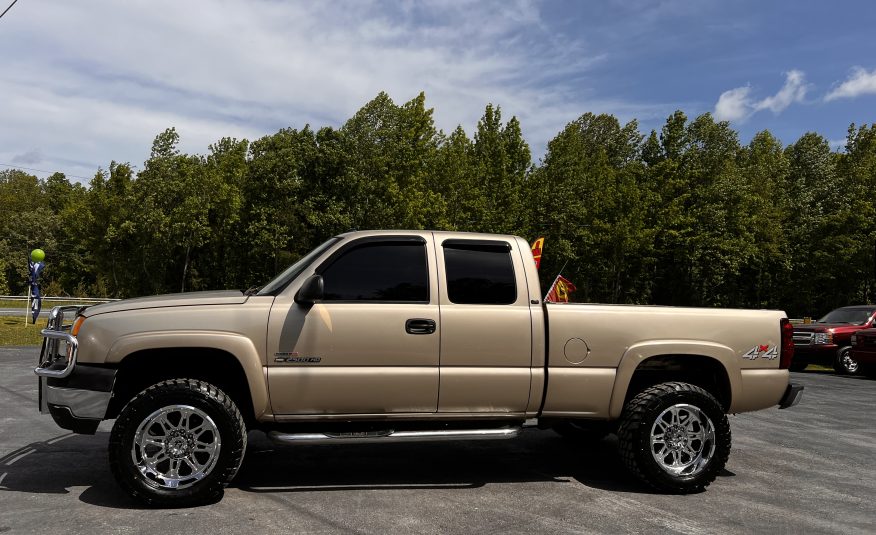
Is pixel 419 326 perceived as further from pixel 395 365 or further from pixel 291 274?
pixel 291 274

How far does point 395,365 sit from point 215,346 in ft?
4.30

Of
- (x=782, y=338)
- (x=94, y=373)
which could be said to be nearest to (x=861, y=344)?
(x=782, y=338)

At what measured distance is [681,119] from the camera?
148 ft

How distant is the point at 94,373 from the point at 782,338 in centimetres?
543

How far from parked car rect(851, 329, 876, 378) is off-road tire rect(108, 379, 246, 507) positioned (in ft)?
50.5

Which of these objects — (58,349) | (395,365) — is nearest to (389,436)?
(395,365)

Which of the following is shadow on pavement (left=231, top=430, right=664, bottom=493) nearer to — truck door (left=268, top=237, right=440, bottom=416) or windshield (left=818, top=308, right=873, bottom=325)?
truck door (left=268, top=237, right=440, bottom=416)

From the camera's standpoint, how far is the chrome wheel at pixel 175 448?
4.80 meters

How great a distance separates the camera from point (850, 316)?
17594 millimetres

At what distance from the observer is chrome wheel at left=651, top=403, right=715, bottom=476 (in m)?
5.51

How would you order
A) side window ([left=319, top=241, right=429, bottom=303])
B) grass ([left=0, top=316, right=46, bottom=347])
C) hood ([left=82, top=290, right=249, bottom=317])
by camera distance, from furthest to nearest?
grass ([left=0, top=316, right=46, bottom=347]) → side window ([left=319, top=241, right=429, bottom=303]) → hood ([left=82, top=290, right=249, bottom=317])

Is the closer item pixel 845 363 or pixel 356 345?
pixel 356 345

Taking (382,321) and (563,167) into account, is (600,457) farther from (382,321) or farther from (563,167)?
(563,167)

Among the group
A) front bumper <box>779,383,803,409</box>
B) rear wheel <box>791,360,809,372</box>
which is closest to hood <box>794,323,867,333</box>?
rear wheel <box>791,360,809,372</box>
